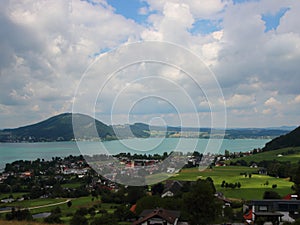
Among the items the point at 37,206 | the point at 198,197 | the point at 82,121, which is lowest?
the point at 37,206

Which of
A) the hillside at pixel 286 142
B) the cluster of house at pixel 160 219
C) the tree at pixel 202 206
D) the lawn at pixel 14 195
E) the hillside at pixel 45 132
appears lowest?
the lawn at pixel 14 195

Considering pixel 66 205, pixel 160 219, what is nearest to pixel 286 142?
pixel 66 205

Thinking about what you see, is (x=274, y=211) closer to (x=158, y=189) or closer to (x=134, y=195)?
(x=134, y=195)

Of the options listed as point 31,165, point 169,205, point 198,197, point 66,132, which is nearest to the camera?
point 198,197

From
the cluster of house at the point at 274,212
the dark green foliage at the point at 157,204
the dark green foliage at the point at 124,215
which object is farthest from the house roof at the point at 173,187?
the cluster of house at the point at 274,212

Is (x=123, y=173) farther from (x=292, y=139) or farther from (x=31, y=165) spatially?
(x=292, y=139)

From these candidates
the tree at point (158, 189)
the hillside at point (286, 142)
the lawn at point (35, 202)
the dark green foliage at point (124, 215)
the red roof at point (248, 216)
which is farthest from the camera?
the hillside at point (286, 142)

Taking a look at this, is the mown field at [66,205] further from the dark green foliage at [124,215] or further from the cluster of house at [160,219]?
the cluster of house at [160,219]

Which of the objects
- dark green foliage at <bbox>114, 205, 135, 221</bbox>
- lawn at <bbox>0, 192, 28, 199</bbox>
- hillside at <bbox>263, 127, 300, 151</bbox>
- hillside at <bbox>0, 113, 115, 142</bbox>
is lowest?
lawn at <bbox>0, 192, 28, 199</bbox>

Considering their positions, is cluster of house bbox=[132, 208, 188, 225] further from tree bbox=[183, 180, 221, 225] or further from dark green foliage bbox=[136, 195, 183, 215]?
dark green foliage bbox=[136, 195, 183, 215]

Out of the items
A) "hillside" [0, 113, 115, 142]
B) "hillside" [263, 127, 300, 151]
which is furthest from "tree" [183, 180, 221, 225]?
"hillside" [0, 113, 115, 142]

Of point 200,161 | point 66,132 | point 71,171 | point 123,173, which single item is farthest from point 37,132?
point 123,173
